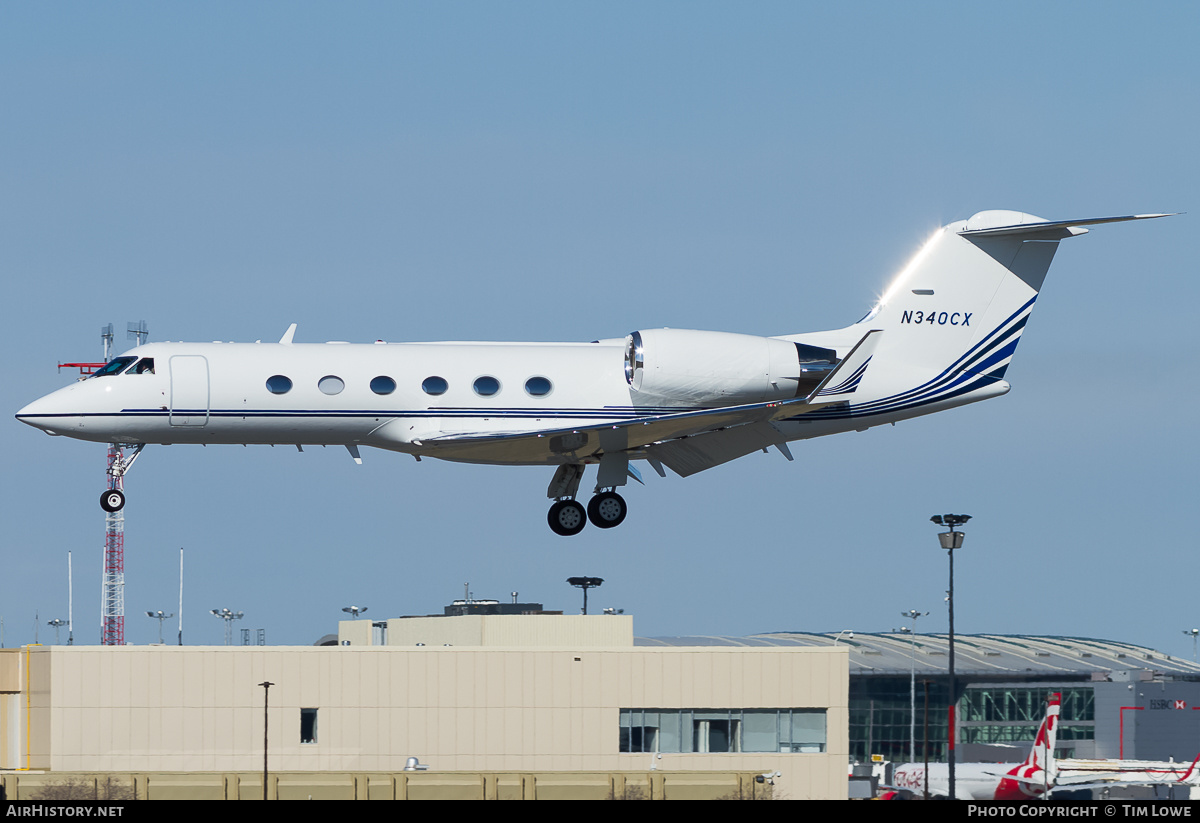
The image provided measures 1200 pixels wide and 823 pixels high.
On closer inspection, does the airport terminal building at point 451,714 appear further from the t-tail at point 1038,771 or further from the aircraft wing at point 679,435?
the t-tail at point 1038,771

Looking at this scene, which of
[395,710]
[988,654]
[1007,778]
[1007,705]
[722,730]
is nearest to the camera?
[395,710]

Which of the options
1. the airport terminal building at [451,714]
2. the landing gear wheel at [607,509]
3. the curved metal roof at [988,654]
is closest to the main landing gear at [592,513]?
the landing gear wheel at [607,509]

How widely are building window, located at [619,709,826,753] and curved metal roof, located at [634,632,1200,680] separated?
132 ft

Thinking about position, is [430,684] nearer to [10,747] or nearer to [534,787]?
[534,787]

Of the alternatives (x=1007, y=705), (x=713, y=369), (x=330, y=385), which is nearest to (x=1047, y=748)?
(x=1007, y=705)

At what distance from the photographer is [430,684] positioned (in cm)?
4203

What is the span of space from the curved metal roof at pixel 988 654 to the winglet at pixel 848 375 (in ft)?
169

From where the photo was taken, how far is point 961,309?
1403 inches

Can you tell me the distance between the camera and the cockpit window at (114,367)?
3134 centimetres

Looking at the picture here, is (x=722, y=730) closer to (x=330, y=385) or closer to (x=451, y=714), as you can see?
(x=451, y=714)

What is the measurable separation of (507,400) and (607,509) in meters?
3.71

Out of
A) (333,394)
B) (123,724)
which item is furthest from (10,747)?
(333,394)
